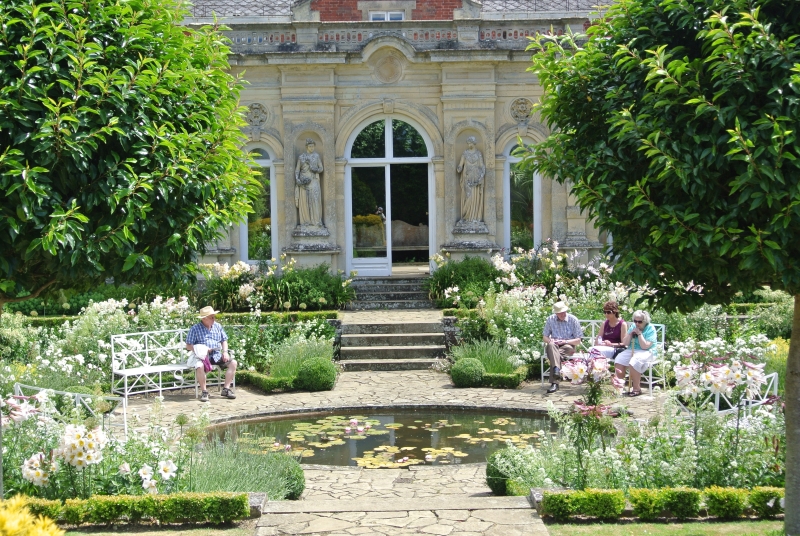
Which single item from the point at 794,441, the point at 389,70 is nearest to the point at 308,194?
the point at 389,70

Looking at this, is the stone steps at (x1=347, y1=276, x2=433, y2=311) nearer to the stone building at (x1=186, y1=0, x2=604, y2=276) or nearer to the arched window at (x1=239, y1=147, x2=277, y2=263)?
the stone building at (x1=186, y1=0, x2=604, y2=276)

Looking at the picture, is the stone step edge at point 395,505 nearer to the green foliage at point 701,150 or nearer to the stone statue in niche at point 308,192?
the green foliage at point 701,150

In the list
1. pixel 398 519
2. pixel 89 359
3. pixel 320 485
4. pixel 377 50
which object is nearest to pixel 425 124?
pixel 377 50

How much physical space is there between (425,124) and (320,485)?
38.1 ft

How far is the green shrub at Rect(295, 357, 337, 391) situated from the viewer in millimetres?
11727

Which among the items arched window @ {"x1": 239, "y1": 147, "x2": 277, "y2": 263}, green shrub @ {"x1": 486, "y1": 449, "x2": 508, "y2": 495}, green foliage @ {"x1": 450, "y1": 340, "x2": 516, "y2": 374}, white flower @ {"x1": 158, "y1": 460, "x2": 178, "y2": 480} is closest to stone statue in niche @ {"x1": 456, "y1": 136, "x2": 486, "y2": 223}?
arched window @ {"x1": 239, "y1": 147, "x2": 277, "y2": 263}

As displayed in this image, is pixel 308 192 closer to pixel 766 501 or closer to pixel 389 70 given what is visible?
pixel 389 70

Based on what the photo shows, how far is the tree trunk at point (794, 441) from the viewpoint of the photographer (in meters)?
5.36

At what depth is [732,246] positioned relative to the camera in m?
4.83

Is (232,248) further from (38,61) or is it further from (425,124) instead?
(38,61)

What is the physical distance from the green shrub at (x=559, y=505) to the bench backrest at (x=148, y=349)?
702 cm

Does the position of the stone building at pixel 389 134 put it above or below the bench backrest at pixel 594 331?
above

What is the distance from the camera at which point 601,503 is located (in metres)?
6.04

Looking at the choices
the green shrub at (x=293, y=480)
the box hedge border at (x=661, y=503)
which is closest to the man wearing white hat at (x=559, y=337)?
the green shrub at (x=293, y=480)
